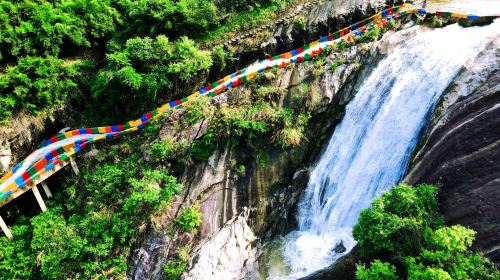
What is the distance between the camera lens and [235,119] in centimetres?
1611

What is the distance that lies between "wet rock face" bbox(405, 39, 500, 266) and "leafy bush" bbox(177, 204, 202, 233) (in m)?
8.58

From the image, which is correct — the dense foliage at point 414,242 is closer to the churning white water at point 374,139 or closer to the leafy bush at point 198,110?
the churning white water at point 374,139

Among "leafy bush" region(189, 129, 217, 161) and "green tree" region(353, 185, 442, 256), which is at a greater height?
"leafy bush" region(189, 129, 217, 161)

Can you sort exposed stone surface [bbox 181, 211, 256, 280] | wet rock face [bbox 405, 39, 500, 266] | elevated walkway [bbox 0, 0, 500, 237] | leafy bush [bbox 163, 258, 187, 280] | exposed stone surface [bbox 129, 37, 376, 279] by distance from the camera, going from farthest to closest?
elevated walkway [bbox 0, 0, 500, 237] → exposed stone surface [bbox 129, 37, 376, 279] → exposed stone surface [bbox 181, 211, 256, 280] → leafy bush [bbox 163, 258, 187, 280] → wet rock face [bbox 405, 39, 500, 266]

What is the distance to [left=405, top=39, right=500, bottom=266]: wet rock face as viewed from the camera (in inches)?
379

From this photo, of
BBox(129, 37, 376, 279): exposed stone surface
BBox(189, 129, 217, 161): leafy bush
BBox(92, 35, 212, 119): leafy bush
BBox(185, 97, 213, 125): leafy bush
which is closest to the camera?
BBox(129, 37, 376, 279): exposed stone surface

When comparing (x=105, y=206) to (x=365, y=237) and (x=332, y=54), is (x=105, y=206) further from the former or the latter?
(x=332, y=54)

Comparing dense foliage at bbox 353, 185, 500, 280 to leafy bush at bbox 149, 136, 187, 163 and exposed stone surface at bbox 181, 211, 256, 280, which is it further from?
leafy bush at bbox 149, 136, 187, 163

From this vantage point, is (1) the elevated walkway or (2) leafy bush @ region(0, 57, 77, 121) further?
(2) leafy bush @ region(0, 57, 77, 121)

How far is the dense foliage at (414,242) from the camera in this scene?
8.57m

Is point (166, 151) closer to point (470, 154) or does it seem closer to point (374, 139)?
point (374, 139)

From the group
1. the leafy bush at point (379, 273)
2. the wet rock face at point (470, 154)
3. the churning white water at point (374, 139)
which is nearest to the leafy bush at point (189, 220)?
the churning white water at point (374, 139)

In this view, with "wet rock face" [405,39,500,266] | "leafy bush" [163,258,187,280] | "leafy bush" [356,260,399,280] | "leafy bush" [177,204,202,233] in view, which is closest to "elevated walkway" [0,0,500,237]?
"leafy bush" [177,204,202,233]

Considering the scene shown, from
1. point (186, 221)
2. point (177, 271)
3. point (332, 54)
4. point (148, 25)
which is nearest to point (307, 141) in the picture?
point (332, 54)
